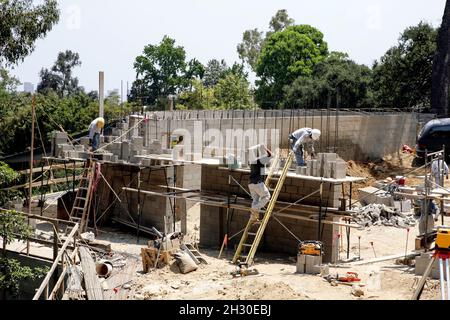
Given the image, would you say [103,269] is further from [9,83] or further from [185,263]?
[9,83]

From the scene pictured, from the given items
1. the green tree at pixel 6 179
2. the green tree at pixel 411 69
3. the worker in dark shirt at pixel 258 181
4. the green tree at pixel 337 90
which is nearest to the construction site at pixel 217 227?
the worker in dark shirt at pixel 258 181

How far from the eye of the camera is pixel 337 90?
153ft

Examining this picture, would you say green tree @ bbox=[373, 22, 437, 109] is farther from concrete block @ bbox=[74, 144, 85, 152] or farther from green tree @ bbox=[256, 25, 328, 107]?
concrete block @ bbox=[74, 144, 85, 152]

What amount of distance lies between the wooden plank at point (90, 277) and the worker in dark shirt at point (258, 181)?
399 cm

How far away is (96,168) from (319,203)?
7.20 meters

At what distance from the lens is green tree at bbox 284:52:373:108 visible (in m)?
46.7

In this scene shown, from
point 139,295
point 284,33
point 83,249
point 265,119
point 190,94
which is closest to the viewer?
point 139,295

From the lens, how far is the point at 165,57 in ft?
205

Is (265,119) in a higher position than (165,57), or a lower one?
lower

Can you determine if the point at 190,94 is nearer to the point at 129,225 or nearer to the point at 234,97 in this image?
the point at 234,97

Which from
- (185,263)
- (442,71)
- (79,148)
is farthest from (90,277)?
(442,71)

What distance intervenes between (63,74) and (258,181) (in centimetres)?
6504
